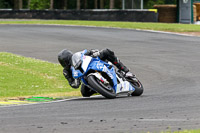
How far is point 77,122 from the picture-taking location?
795 centimetres

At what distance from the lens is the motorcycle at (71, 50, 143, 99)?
36.5 feet

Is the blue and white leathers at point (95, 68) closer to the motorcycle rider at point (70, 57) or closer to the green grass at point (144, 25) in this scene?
the motorcycle rider at point (70, 57)

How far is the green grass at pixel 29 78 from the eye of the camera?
1425 cm

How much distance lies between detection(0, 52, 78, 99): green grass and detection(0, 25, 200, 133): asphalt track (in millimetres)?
2381

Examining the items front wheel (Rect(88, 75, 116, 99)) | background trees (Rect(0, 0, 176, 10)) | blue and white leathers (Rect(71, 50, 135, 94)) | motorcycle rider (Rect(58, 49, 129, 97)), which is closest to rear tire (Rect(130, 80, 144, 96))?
blue and white leathers (Rect(71, 50, 135, 94))

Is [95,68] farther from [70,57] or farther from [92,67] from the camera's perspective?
[70,57]

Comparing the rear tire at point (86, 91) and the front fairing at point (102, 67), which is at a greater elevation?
the front fairing at point (102, 67)

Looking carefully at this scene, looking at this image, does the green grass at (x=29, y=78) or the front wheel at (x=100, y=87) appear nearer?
the front wheel at (x=100, y=87)

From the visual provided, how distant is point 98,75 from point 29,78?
569 cm

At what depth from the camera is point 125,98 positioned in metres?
11.5

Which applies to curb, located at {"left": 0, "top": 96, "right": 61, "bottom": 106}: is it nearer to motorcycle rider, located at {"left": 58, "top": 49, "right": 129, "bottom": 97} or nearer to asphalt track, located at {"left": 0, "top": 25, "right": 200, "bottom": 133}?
motorcycle rider, located at {"left": 58, "top": 49, "right": 129, "bottom": 97}

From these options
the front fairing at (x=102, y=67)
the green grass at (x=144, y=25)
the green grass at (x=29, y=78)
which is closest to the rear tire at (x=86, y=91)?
the front fairing at (x=102, y=67)


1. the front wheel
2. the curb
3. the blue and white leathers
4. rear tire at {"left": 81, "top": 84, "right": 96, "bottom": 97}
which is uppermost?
the blue and white leathers

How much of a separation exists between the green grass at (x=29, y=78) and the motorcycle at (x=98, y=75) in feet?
7.52
